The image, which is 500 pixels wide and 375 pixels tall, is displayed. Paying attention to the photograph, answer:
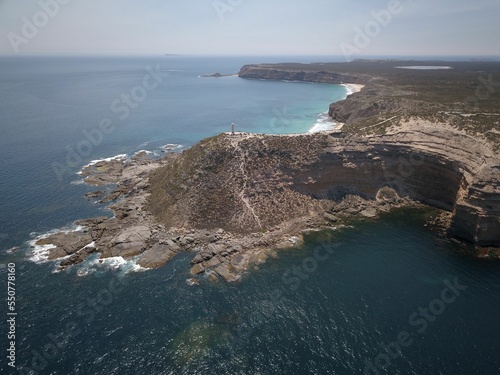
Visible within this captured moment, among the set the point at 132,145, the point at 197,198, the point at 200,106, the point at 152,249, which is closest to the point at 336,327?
the point at 152,249

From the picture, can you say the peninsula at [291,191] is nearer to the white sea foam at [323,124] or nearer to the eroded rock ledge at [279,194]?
the eroded rock ledge at [279,194]

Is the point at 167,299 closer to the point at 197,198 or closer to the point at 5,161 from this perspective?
the point at 197,198

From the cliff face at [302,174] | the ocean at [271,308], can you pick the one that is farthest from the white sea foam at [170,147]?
the ocean at [271,308]

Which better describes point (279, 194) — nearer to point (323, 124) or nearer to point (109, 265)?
point (109, 265)

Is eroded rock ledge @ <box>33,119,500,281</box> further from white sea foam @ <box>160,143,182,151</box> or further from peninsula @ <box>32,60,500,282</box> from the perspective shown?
white sea foam @ <box>160,143,182,151</box>

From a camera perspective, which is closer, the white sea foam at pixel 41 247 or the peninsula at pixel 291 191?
the white sea foam at pixel 41 247

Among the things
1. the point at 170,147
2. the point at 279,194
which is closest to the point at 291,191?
the point at 279,194

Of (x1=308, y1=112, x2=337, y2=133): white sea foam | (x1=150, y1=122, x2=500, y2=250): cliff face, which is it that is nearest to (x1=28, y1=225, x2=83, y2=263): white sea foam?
(x1=150, y1=122, x2=500, y2=250): cliff face
